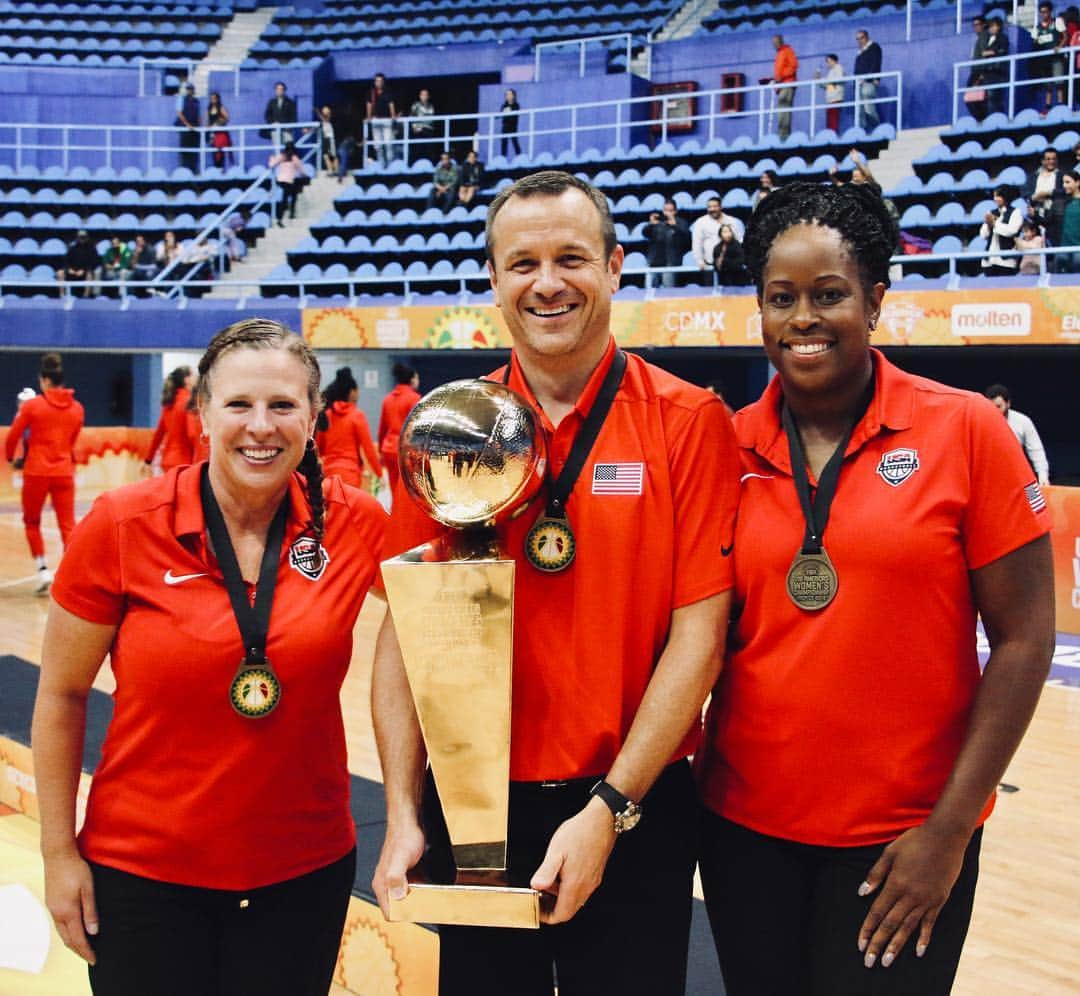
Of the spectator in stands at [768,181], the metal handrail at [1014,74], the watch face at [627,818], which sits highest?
the metal handrail at [1014,74]

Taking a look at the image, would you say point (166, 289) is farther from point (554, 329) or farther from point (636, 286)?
point (554, 329)

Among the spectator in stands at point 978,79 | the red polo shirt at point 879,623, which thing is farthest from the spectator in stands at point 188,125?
the red polo shirt at point 879,623

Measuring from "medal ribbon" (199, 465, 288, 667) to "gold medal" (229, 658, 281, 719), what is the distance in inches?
0.4

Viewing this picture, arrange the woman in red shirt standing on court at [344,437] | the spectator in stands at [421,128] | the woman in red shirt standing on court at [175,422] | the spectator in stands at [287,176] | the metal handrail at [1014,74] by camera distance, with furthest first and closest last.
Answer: the spectator in stands at [287,176] < the spectator in stands at [421,128] < the metal handrail at [1014,74] < the woman in red shirt standing on court at [175,422] < the woman in red shirt standing on court at [344,437]

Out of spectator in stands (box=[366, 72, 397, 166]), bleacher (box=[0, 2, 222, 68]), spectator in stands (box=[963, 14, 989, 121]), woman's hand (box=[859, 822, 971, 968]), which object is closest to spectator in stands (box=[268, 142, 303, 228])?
spectator in stands (box=[366, 72, 397, 166])

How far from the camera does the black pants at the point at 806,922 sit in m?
1.61

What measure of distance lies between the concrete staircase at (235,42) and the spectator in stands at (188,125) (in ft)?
5.66

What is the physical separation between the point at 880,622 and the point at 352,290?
13104mm

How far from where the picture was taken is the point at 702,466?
5.43 ft

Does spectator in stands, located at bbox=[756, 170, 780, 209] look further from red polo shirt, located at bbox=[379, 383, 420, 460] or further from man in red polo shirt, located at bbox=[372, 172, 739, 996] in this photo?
man in red polo shirt, located at bbox=[372, 172, 739, 996]

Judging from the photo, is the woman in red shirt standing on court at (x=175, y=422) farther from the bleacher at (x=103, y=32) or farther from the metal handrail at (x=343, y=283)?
the bleacher at (x=103, y=32)

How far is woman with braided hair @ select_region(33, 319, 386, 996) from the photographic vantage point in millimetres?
→ 1750

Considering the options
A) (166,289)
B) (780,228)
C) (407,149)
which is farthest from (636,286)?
(780,228)

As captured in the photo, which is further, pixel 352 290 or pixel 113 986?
pixel 352 290
